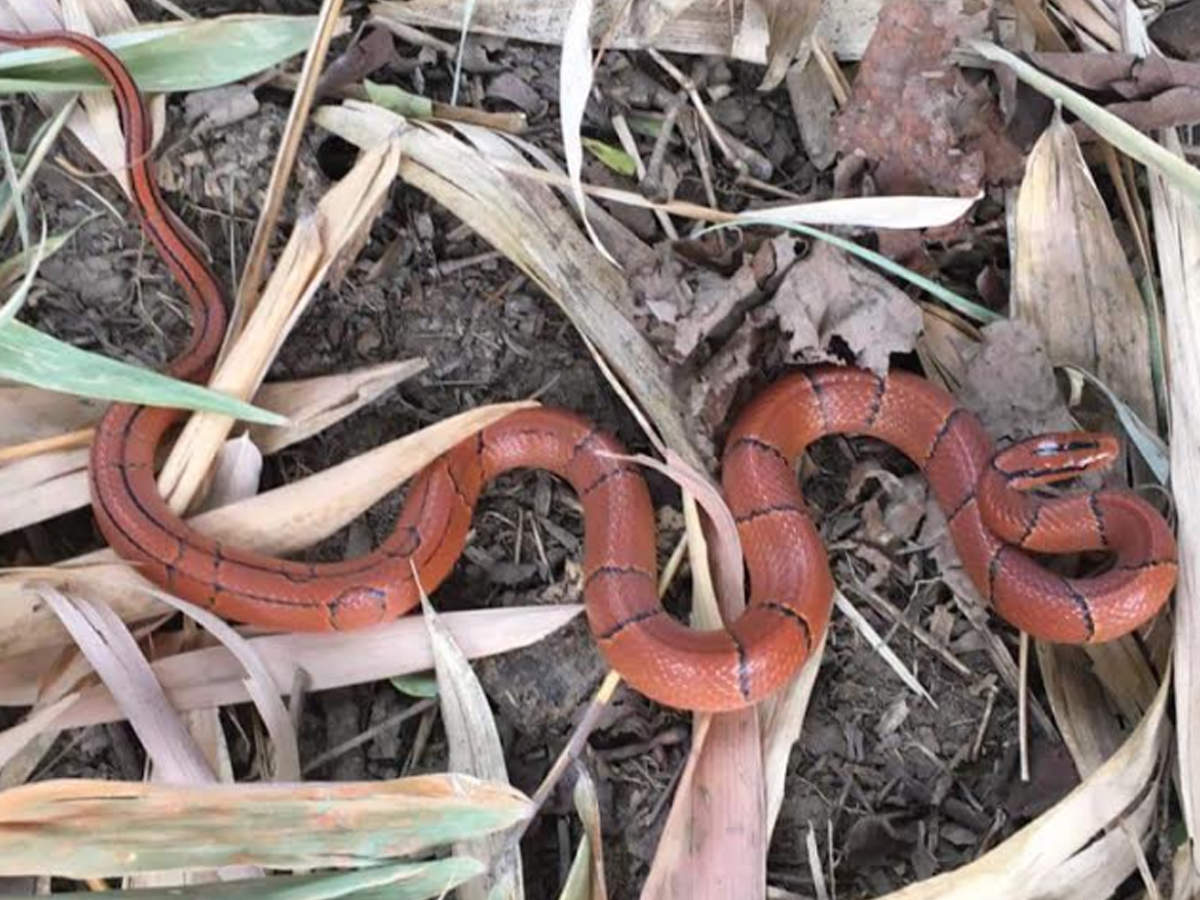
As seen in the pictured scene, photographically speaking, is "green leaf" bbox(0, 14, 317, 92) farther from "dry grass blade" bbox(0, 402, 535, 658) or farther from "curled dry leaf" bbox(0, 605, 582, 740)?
"curled dry leaf" bbox(0, 605, 582, 740)

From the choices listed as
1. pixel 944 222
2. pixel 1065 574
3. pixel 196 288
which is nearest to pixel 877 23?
pixel 944 222

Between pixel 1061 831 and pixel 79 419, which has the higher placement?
pixel 79 419

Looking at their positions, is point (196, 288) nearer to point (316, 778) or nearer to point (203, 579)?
point (203, 579)

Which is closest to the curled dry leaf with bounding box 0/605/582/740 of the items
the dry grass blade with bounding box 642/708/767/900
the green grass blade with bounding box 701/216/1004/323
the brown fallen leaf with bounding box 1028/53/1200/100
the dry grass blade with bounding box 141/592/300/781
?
the dry grass blade with bounding box 141/592/300/781

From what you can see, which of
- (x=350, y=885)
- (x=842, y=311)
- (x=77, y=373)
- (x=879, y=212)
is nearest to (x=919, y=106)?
(x=879, y=212)

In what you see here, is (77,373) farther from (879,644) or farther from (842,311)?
(879,644)

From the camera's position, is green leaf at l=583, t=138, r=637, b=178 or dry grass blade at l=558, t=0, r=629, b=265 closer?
dry grass blade at l=558, t=0, r=629, b=265
